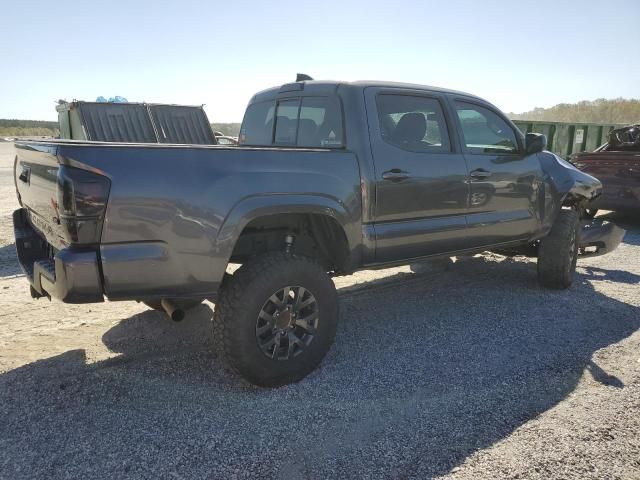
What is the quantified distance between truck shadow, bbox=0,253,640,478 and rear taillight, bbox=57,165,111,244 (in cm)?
110

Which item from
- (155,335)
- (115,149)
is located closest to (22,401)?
(155,335)

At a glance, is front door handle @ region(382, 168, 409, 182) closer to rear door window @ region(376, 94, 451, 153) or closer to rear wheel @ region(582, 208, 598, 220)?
rear door window @ region(376, 94, 451, 153)

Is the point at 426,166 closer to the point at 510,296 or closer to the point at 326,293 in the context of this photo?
the point at 326,293

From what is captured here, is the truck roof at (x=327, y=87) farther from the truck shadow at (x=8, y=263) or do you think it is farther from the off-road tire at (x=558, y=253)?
the truck shadow at (x=8, y=263)

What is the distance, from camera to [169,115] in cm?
847

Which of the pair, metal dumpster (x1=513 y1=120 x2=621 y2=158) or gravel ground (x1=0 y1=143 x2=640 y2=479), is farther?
metal dumpster (x1=513 y1=120 x2=621 y2=158)

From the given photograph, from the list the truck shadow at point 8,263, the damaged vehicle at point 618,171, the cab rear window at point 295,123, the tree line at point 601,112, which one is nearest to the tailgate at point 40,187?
the cab rear window at point 295,123

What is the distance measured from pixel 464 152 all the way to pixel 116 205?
2.88 metres

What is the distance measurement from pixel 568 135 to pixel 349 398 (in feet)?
47.8

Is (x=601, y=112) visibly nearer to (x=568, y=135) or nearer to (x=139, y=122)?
(x=568, y=135)

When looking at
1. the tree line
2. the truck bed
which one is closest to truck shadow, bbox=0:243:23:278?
the truck bed

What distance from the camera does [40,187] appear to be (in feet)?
9.85

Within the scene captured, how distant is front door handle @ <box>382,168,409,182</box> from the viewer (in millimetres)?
3664

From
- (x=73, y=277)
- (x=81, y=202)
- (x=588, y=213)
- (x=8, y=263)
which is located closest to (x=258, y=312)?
(x=73, y=277)
